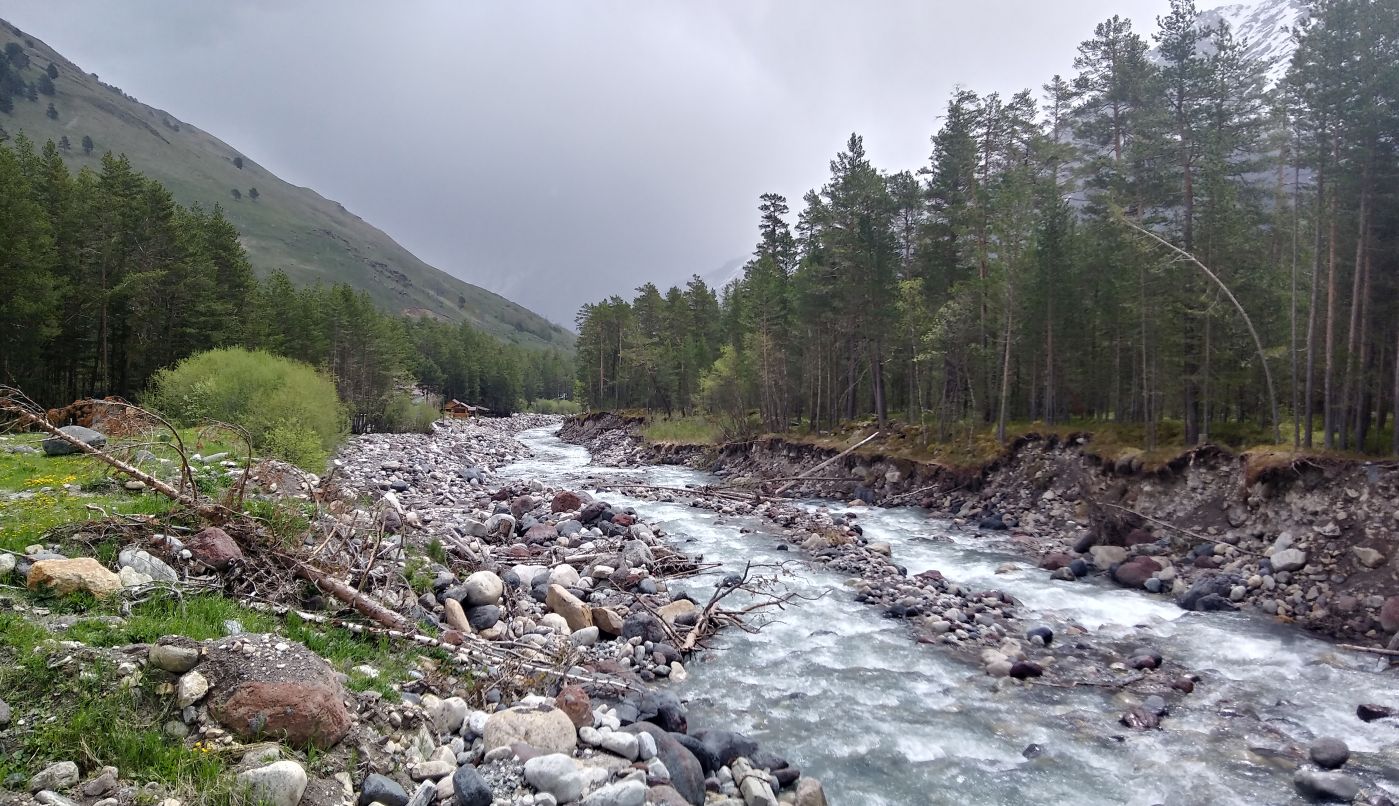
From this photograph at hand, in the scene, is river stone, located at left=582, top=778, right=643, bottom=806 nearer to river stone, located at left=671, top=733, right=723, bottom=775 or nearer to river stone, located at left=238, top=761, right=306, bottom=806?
river stone, located at left=671, top=733, right=723, bottom=775

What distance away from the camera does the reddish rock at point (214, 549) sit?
280 inches

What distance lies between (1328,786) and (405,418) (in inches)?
2574

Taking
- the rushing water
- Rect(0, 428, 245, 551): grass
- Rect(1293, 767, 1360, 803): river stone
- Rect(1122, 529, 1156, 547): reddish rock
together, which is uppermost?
Rect(0, 428, 245, 551): grass

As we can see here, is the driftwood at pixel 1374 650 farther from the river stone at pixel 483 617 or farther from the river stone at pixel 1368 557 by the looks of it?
the river stone at pixel 483 617

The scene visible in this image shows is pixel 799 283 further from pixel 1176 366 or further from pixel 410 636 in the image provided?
pixel 410 636

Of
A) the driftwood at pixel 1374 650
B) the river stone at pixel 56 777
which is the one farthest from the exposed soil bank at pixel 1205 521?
the river stone at pixel 56 777

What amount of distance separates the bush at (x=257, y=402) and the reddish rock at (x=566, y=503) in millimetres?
6503

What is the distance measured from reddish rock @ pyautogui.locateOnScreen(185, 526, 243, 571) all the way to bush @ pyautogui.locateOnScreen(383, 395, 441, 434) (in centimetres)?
5760

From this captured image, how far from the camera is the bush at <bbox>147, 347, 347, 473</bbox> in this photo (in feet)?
59.0

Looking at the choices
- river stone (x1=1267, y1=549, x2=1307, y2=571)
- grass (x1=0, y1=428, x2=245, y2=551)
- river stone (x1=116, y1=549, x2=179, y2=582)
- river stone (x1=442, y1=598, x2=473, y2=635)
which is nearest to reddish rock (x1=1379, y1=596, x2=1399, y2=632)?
river stone (x1=1267, y1=549, x2=1307, y2=571)

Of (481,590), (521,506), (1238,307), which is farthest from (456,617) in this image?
(1238,307)

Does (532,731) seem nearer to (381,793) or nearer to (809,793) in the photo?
(381,793)

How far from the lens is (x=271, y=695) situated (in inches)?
191

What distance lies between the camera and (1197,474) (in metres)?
18.3
